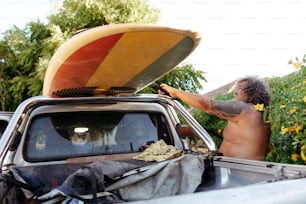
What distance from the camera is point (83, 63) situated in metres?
3.29

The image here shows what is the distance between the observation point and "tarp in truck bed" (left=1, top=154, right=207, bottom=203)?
214cm

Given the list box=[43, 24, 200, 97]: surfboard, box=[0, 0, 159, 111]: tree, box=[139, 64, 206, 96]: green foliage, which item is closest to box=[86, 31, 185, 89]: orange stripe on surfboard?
box=[43, 24, 200, 97]: surfboard

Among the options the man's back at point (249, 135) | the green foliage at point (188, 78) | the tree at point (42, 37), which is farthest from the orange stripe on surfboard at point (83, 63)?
the green foliage at point (188, 78)

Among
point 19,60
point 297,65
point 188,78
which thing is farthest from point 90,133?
point 19,60

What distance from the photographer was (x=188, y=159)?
2.74 meters

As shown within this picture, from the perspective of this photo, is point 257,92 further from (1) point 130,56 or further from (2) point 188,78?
(2) point 188,78

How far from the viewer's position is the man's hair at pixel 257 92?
3.61 meters

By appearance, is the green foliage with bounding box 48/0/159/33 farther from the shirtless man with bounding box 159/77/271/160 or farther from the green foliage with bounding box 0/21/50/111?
the shirtless man with bounding box 159/77/271/160

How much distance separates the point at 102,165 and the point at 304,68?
1.86m

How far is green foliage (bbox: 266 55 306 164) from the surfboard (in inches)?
38.2

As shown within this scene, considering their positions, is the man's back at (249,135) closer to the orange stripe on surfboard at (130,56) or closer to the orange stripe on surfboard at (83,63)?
the orange stripe on surfboard at (130,56)

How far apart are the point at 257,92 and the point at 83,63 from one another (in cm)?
179

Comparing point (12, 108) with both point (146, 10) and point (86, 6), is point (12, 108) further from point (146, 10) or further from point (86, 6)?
point (146, 10)


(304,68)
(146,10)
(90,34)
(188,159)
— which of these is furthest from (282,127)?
(146,10)
